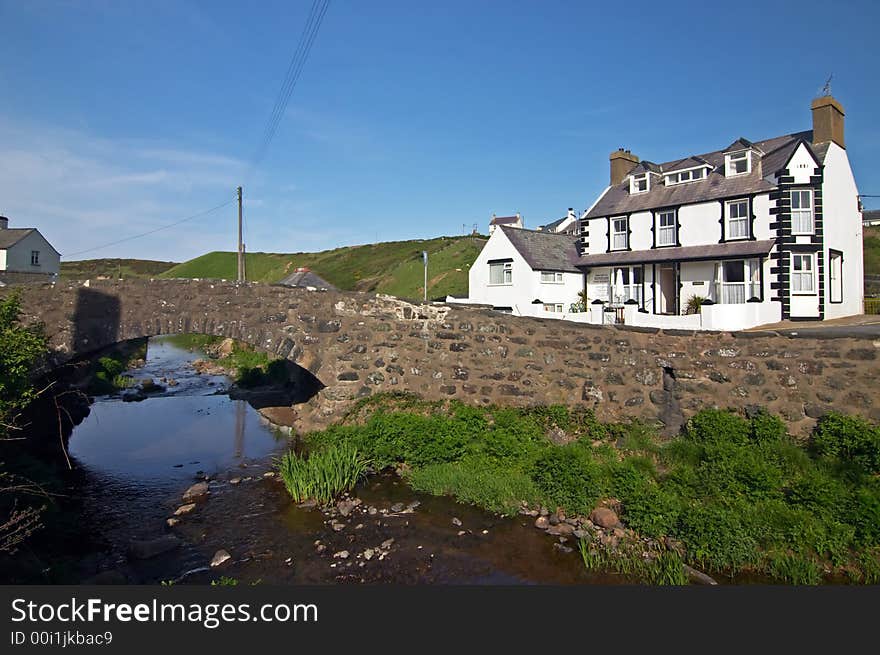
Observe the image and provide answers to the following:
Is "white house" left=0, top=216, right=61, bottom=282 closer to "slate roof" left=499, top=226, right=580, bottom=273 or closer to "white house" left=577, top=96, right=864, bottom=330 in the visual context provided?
"slate roof" left=499, top=226, right=580, bottom=273

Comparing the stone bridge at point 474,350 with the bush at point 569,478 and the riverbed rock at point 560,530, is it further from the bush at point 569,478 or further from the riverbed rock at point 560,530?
the riverbed rock at point 560,530

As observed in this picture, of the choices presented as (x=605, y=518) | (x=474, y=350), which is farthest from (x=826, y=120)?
(x=605, y=518)

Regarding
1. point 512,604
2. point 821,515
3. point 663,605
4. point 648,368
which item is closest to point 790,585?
point 821,515

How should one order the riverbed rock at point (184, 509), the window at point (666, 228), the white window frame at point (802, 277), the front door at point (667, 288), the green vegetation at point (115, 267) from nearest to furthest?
1. the riverbed rock at point (184, 509)
2. the white window frame at point (802, 277)
3. the window at point (666, 228)
4. the front door at point (667, 288)
5. the green vegetation at point (115, 267)

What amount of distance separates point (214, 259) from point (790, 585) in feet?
295

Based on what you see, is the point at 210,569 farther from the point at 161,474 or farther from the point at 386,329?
the point at 386,329

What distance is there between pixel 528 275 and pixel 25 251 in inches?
1793

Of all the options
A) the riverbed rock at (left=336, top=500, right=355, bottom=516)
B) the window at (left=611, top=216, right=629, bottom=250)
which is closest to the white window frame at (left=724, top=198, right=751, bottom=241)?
the window at (left=611, top=216, right=629, bottom=250)

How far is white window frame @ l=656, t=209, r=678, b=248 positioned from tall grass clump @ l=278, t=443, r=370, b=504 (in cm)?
2193

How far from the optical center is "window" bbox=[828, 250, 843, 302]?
23.0m

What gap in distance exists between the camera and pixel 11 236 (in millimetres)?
46000

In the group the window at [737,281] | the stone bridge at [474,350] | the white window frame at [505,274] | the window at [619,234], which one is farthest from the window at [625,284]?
the stone bridge at [474,350]

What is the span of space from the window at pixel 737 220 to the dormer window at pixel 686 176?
2969 millimetres

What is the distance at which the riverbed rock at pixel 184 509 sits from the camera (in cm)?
909
